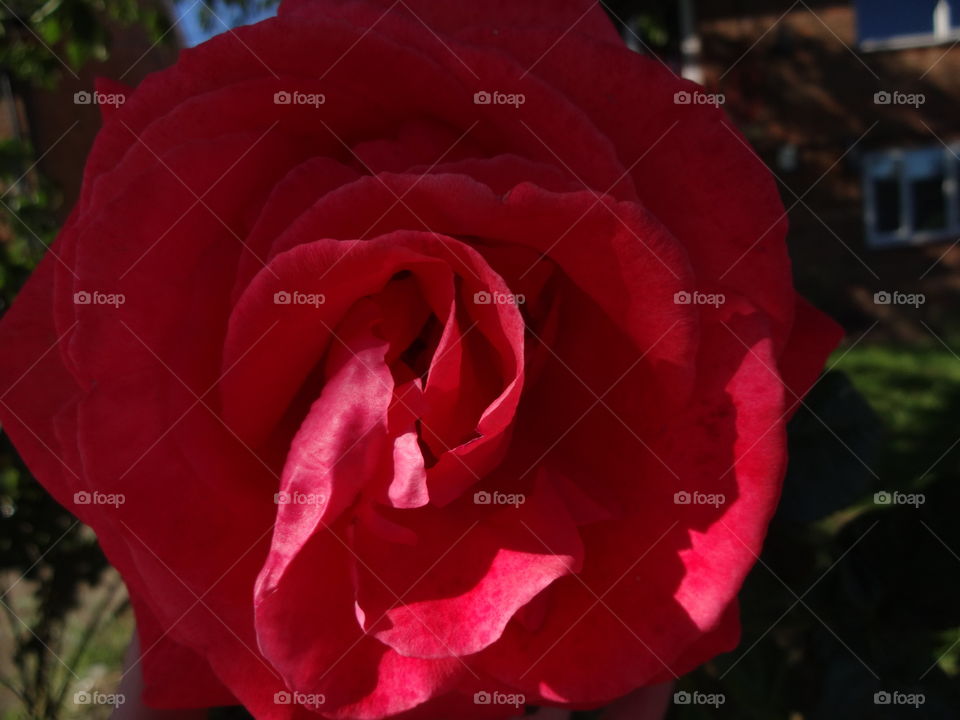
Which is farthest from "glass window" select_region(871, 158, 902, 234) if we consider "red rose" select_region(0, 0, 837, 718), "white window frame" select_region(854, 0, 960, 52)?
"red rose" select_region(0, 0, 837, 718)

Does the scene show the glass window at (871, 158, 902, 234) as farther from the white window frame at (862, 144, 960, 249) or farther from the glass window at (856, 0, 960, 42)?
the glass window at (856, 0, 960, 42)

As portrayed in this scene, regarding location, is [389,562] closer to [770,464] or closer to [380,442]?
[380,442]

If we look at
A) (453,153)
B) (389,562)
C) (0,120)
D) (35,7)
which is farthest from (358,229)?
(0,120)

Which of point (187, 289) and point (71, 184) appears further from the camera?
point (71, 184)

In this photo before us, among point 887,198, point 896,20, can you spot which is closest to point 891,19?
point 896,20

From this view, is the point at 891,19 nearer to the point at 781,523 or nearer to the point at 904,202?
the point at 904,202
